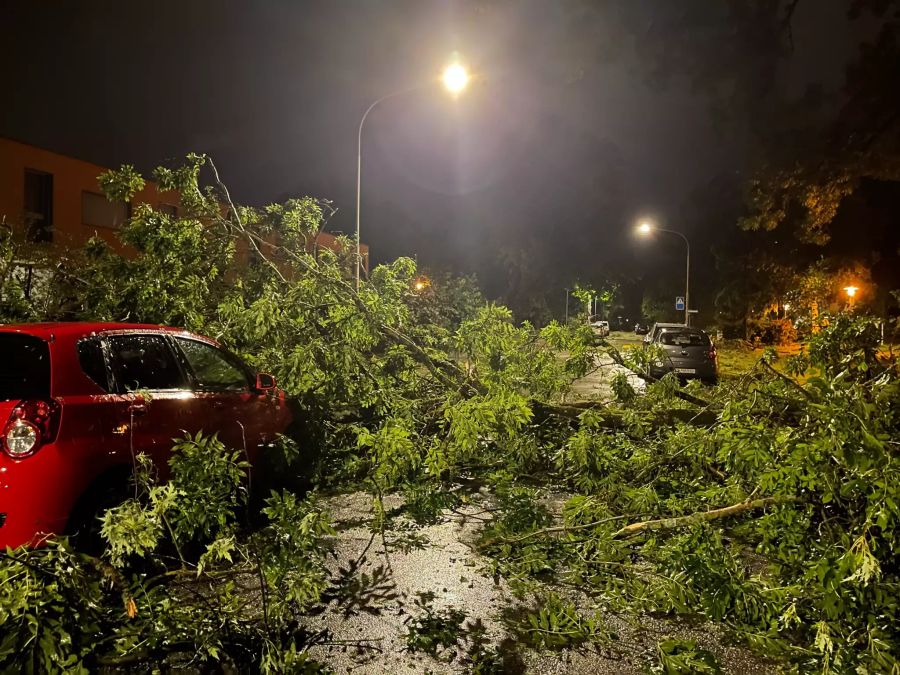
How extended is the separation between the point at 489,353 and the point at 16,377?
15.2ft

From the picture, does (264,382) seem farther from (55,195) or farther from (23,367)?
(55,195)

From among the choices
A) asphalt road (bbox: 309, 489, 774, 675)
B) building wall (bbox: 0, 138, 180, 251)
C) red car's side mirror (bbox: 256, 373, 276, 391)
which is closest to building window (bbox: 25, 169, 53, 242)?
building wall (bbox: 0, 138, 180, 251)

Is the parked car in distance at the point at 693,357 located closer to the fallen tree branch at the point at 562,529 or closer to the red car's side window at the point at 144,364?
the fallen tree branch at the point at 562,529

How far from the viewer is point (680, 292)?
121ft

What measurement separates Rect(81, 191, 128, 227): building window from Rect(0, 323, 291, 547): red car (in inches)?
885

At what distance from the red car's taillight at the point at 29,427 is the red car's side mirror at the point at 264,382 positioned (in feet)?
6.77

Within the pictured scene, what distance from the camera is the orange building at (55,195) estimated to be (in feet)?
69.4

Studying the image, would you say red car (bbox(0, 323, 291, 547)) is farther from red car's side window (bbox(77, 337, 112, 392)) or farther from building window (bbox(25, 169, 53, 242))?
building window (bbox(25, 169, 53, 242))

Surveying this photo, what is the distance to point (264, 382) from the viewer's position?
567cm

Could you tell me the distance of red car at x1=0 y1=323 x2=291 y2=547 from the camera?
3.45m

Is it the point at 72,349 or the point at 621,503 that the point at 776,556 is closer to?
the point at 621,503

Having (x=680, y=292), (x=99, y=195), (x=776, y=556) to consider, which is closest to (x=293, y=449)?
(x=776, y=556)

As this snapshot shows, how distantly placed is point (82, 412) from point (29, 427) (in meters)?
0.31

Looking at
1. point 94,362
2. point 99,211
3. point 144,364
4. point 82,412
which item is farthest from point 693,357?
point 99,211
